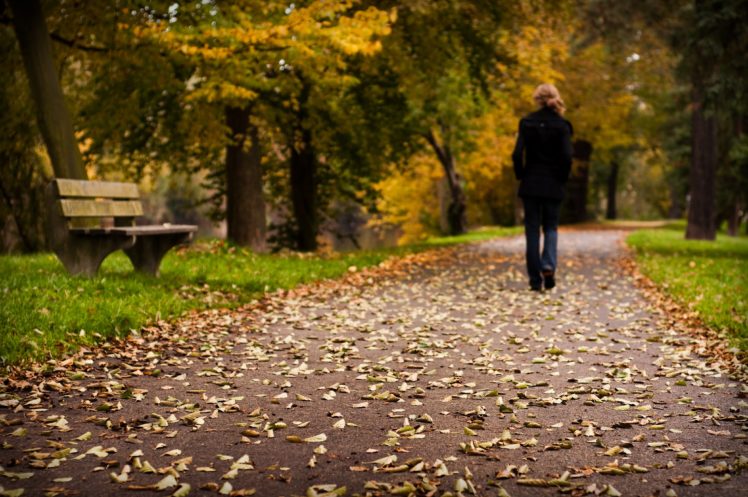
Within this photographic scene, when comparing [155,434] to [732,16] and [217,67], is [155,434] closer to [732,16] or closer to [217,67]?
[217,67]

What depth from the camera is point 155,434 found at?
4.45 metres

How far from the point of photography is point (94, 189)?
30.9 ft

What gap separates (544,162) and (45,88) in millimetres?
7247

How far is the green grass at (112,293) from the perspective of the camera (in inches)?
248

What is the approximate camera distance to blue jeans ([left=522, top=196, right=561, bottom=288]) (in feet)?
34.1

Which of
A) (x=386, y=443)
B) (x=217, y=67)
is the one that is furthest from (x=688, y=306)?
(x=217, y=67)

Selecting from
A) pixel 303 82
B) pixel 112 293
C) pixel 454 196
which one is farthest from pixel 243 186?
pixel 454 196

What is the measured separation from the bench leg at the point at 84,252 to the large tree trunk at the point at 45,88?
104 inches

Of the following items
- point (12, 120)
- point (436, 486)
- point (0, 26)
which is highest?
point (0, 26)

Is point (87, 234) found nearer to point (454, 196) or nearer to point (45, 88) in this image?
point (45, 88)

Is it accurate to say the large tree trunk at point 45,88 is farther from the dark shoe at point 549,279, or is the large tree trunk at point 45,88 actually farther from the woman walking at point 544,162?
the dark shoe at point 549,279

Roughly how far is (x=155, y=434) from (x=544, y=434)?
230 cm

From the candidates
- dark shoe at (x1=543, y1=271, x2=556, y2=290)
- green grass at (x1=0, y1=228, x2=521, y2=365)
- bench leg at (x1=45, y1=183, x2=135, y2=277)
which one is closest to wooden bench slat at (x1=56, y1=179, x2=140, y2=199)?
bench leg at (x1=45, y1=183, x2=135, y2=277)

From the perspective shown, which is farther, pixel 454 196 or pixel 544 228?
pixel 454 196
